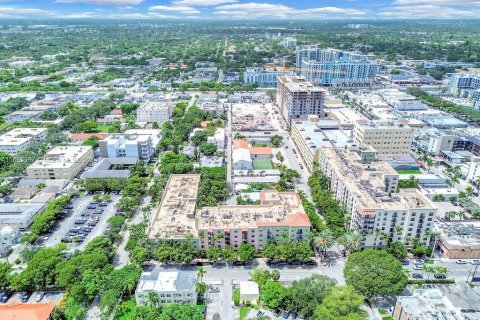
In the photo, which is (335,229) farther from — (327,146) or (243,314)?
(327,146)

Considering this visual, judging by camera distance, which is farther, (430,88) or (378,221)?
(430,88)

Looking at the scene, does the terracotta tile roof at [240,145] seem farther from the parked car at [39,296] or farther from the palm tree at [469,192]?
the parked car at [39,296]

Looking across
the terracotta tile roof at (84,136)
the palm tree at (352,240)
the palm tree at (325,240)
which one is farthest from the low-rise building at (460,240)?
the terracotta tile roof at (84,136)

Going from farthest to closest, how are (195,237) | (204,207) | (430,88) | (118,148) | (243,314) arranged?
(430,88)
(118,148)
(204,207)
(195,237)
(243,314)

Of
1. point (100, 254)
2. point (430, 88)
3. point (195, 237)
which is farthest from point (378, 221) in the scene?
point (430, 88)

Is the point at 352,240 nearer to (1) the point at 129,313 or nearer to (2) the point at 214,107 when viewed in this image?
(1) the point at 129,313

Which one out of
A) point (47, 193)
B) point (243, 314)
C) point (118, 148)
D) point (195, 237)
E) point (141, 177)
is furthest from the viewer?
point (118, 148)

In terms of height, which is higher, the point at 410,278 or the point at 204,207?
the point at 204,207
